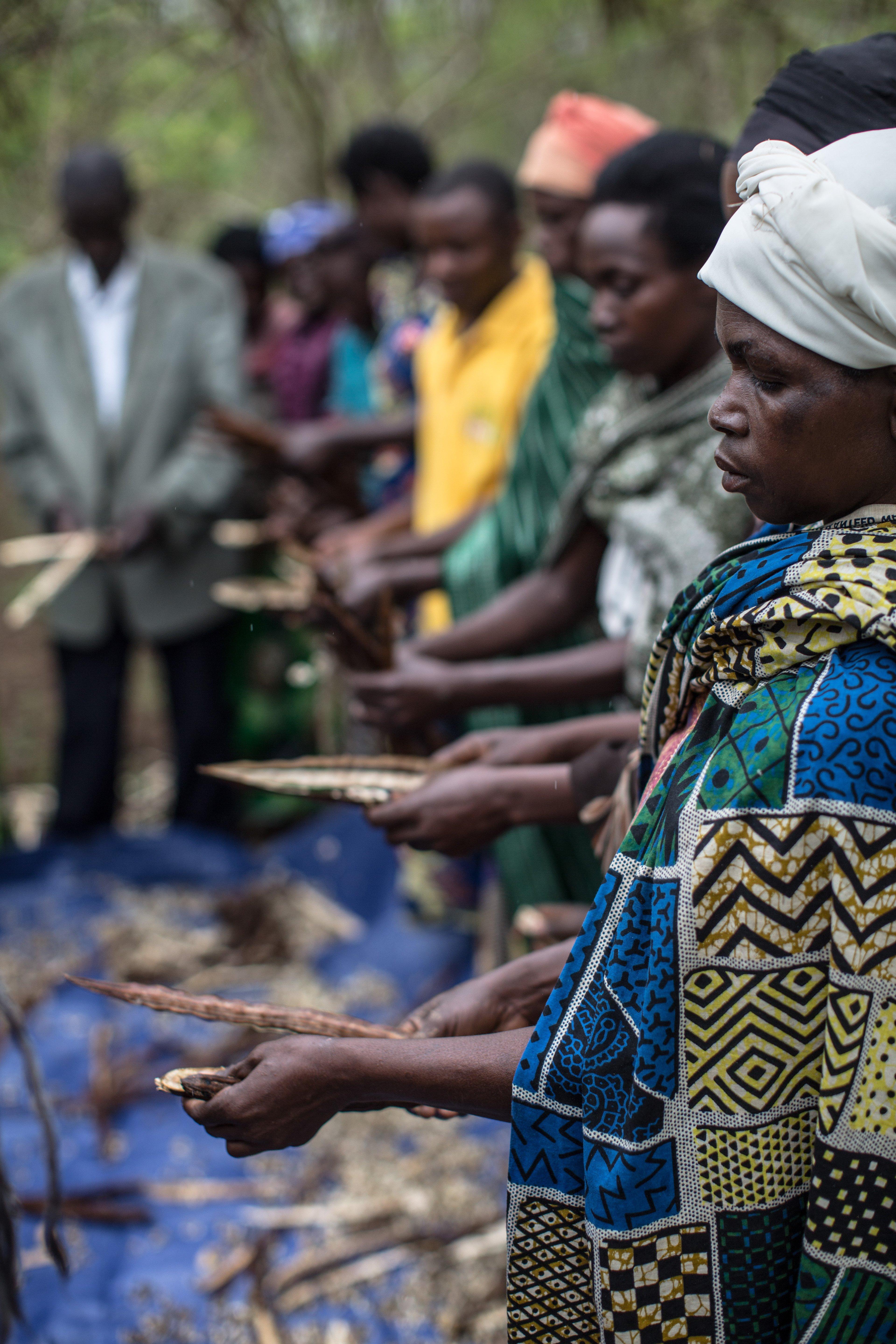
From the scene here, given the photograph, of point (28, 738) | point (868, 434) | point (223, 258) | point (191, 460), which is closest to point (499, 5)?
point (223, 258)

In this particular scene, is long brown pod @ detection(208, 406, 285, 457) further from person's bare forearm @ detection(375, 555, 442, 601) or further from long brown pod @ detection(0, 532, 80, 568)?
person's bare forearm @ detection(375, 555, 442, 601)

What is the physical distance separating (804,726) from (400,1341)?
5.97 feet

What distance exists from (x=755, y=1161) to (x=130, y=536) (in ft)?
11.2

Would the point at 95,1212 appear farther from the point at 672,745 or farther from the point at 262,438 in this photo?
the point at 262,438

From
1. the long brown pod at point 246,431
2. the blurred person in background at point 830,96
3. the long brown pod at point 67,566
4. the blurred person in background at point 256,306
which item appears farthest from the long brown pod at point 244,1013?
the blurred person in background at point 256,306

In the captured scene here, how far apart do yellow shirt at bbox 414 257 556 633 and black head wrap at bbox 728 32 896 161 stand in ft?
5.20

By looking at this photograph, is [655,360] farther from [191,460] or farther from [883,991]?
[191,460]

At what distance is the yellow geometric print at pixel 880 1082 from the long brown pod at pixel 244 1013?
19.1 inches

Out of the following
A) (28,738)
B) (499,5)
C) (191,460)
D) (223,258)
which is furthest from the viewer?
(499,5)

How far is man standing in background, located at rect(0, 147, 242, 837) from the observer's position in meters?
4.08

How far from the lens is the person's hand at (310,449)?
392 centimetres

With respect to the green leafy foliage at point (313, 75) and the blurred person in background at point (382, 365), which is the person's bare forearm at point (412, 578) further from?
the green leafy foliage at point (313, 75)

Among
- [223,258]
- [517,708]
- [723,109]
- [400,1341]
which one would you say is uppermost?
[723,109]

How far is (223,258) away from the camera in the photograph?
215 inches
